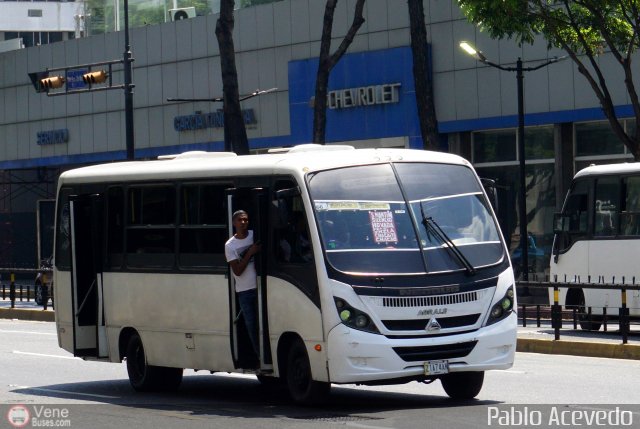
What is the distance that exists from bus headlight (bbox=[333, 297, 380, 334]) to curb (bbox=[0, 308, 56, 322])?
70.2 feet

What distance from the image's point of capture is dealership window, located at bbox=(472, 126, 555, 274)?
40.1 meters

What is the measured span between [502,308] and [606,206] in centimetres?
1270

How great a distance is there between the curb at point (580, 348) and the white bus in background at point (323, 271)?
20.6 ft

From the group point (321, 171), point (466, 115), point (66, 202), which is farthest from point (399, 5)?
point (321, 171)

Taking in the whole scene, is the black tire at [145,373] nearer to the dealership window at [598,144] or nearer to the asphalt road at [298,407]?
the asphalt road at [298,407]

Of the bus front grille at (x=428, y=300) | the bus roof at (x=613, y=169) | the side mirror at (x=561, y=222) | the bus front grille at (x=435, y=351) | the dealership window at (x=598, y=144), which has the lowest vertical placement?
the bus front grille at (x=435, y=351)

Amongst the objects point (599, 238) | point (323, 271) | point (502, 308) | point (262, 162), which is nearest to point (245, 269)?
point (262, 162)

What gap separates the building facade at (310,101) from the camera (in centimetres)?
3978

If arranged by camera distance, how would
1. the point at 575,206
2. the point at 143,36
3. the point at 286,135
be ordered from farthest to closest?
the point at 143,36 → the point at 286,135 → the point at 575,206

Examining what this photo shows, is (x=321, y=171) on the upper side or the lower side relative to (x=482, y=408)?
upper

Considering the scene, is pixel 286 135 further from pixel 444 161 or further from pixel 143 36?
pixel 444 161

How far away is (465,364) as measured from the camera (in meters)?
14.1

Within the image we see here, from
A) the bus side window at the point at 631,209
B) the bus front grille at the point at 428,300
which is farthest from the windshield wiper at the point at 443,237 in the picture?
the bus side window at the point at 631,209

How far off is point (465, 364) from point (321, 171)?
236 cm
